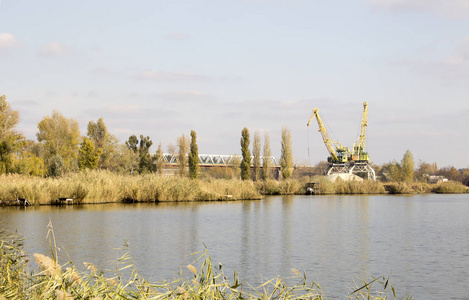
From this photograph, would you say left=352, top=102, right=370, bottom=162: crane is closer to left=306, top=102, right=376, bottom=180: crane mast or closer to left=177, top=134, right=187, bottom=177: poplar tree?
left=306, top=102, right=376, bottom=180: crane mast

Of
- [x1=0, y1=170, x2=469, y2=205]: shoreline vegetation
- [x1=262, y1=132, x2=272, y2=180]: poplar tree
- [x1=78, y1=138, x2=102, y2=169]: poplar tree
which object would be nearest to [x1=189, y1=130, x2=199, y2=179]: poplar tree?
[x1=262, y1=132, x2=272, y2=180]: poplar tree

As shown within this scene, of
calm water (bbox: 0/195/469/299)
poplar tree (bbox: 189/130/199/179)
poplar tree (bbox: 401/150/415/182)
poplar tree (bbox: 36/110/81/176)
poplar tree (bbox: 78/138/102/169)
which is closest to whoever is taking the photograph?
calm water (bbox: 0/195/469/299)

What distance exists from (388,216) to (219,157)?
74.8 metres

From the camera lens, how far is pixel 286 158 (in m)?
59.2

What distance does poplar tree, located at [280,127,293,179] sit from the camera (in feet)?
194

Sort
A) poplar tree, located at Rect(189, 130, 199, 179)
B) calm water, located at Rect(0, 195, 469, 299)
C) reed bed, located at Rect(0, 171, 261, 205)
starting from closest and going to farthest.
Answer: calm water, located at Rect(0, 195, 469, 299)
reed bed, located at Rect(0, 171, 261, 205)
poplar tree, located at Rect(189, 130, 199, 179)

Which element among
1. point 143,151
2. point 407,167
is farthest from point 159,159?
point 407,167

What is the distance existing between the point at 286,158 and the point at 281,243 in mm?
43600

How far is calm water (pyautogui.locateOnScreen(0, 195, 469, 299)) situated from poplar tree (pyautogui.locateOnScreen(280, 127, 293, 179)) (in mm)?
32398

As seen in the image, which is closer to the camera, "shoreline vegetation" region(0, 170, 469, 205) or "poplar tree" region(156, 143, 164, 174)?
"shoreline vegetation" region(0, 170, 469, 205)

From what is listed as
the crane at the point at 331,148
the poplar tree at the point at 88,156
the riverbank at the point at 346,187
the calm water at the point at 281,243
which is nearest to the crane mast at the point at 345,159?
the crane at the point at 331,148

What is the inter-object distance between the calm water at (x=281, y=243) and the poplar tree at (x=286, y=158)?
32.4 metres

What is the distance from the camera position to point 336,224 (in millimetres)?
21953

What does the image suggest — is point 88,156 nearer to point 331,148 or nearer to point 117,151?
point 117,151
